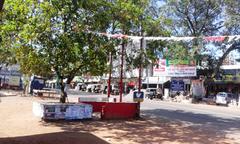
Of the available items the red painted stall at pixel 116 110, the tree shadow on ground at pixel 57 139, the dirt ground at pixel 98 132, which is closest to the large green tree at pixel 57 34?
the red painted stall at pixel 116 110

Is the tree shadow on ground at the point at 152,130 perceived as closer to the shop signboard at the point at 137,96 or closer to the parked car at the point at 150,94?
the shop signboard at the point at 137,96

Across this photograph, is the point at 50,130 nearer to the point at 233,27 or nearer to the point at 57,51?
the point at 57,51

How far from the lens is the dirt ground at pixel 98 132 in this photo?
14.2 metres

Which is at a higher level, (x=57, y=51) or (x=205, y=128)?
(x=57, y=51)

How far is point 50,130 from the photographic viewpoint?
55.8 feet

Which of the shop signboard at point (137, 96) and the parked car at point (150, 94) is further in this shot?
the parked car at point (150, 94)

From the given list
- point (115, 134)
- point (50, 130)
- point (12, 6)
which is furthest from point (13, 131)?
point (12, 6)

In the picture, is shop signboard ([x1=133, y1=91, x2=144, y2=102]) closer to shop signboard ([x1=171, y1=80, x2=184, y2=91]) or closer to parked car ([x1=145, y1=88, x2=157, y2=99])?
shop signboard ([x1=171, y1=80, x2=184, y2=91])

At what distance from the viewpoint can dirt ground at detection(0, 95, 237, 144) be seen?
14.2 metres

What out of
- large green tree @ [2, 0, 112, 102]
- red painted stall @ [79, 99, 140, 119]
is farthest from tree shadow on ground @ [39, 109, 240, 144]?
large green tree @ [2, 0, 112, 102]

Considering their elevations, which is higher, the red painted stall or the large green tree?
the large green tree

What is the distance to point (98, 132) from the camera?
55.5 feet

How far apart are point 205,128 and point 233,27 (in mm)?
31926

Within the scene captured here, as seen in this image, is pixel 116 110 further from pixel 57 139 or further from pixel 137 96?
pixel 57 139
